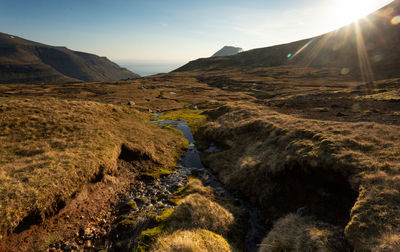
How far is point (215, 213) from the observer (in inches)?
620

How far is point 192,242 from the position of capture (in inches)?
461

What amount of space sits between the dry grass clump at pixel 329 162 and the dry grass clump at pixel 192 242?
268 inches

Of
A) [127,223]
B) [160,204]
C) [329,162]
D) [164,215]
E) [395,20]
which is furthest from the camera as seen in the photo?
[395,20]

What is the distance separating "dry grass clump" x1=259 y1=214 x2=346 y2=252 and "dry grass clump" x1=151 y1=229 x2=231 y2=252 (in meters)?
2.86

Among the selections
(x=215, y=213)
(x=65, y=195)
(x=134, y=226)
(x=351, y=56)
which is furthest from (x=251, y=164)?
(x=351, y=56)

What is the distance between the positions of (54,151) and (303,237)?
973 inches

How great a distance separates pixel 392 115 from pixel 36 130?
52.5 m

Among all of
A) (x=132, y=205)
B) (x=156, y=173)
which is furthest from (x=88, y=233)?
(x=156, y=173)

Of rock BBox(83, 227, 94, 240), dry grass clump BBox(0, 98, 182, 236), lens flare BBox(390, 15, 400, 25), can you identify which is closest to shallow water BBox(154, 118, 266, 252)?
dry grass clump BBox(0, 98, 182, 236)

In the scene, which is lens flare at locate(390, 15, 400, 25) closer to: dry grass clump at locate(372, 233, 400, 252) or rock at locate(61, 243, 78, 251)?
dry grass clump at locate(372, 233, 400, 252)

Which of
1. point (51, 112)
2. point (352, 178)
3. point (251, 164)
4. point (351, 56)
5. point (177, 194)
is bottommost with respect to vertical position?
point (177, 194)

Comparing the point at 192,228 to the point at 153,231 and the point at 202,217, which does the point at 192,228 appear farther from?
the point at 153,231

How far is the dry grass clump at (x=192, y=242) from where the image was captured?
36.9 feet

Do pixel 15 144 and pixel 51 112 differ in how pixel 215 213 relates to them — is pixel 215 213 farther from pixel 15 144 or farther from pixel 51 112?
pixel 51 112
